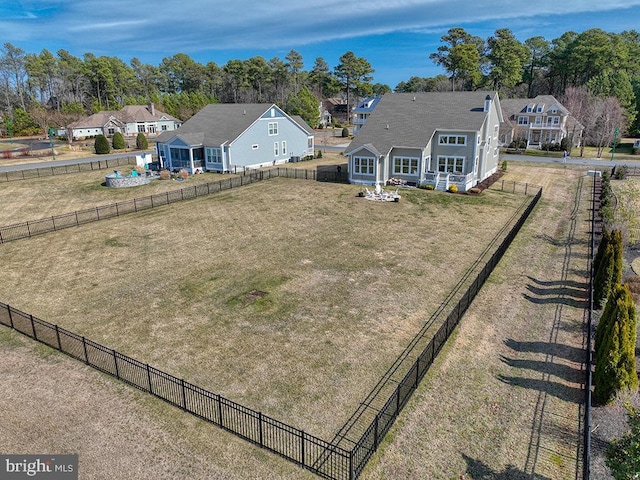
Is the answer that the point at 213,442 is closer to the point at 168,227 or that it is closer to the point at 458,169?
the point at 168,227

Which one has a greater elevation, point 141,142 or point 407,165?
point 141,142

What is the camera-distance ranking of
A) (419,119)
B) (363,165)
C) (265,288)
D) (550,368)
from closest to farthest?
(550,368) < (265,288) < (363,165) < (419,119)

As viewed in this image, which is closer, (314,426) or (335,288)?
(314,426)

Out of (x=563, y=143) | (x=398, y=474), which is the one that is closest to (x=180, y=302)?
(x=398, y=474)

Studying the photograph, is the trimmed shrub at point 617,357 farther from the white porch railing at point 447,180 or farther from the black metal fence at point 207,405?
the white porch railing at point 447,180

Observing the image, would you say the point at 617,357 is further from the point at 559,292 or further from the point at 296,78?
the point at 296,78

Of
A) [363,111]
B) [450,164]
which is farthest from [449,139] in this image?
[363,111]

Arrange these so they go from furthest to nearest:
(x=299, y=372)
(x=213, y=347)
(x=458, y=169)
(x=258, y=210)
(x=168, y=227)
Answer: (x=458, y=169) → (x=258, y=210) → (x=168, y=227) → (x=213, y=347) → (x=299, y=372)
